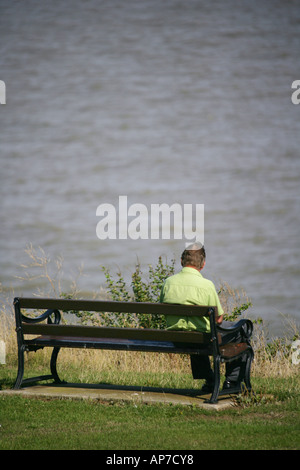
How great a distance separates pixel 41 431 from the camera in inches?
218

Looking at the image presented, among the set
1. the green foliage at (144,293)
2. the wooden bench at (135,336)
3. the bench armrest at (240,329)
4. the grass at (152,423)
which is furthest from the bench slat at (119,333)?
the green foliage at (144,293)

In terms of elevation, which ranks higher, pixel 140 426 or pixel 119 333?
pixel 119 333

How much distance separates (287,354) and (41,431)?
475cm

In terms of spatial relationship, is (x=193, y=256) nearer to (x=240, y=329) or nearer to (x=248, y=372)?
(x=240, y=329)

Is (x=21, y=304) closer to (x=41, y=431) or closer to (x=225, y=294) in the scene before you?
(x=41, y=431)

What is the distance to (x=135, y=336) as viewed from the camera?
249 inches

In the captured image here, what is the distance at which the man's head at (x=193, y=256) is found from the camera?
6418mm

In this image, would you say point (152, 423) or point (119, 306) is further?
point (119, 306)

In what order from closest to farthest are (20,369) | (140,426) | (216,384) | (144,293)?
(140,426), (216,384), (20,369), (144,293)

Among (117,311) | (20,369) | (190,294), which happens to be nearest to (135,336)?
(117,311)

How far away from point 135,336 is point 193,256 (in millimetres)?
763

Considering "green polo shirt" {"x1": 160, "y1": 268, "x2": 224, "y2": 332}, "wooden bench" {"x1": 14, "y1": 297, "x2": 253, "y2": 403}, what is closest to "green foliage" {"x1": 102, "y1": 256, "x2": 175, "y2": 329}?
"wooden bench" {"x1": 14, "y1": 297, "x2": 253, "y2": 403}
